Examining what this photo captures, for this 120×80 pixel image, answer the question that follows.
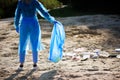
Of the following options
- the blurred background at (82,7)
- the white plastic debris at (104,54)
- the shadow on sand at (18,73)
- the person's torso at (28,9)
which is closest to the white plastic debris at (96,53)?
the white plastic debris at (104,54)

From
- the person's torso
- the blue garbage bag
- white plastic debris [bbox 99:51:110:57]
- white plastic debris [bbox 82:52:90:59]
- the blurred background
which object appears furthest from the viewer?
the blurred background

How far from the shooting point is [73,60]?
8398 mm

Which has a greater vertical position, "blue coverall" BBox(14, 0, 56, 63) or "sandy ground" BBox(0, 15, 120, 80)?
"blue coverall" BBox(14, 0, 56, 63)

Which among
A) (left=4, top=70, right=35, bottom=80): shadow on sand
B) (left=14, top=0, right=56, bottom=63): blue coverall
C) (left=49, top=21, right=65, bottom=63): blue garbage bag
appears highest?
(left=14, top=0, right=56, bottom=63): blue coverall

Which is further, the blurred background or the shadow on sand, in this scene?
the blurred background

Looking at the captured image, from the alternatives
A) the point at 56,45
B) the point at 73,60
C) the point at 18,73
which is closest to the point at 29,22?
the point at 56,45

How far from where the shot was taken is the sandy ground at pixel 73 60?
7.06 meters

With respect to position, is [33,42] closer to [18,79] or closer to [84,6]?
[18,79]

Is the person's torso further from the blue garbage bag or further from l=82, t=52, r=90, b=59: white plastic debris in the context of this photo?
l=82, t=52, r=90, b=59: white plastic debris

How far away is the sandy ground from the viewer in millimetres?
7059

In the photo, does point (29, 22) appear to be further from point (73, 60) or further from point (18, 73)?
point (73, 60)

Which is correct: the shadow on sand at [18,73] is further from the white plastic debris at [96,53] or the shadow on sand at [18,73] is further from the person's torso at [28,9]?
the white plastic debris at [96,53]

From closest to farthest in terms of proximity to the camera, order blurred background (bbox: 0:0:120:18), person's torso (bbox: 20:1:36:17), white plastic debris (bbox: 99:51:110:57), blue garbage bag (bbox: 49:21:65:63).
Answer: person's torso (bbox: 20:1:36:17) → blue garbage bag (bbox: 49:21:65:63) → white plastic debris (bbox: 99:51:110:57) → blurred background (bbox: 0:0:120:18)

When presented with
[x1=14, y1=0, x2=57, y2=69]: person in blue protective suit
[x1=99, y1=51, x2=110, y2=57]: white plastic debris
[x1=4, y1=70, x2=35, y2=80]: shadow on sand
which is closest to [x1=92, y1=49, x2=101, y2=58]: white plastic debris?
[x1=99, y1=51, x2=110, y2=57]: white plastic debris
